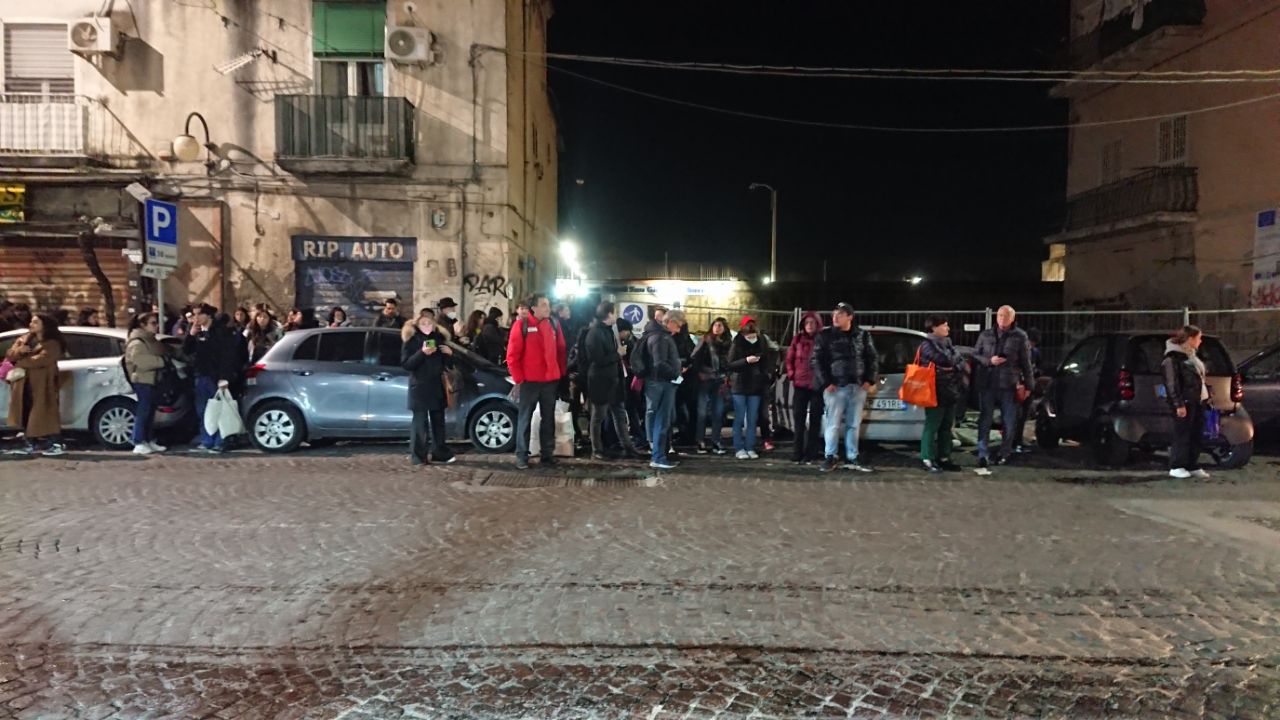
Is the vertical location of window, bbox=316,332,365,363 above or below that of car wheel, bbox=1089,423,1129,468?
above

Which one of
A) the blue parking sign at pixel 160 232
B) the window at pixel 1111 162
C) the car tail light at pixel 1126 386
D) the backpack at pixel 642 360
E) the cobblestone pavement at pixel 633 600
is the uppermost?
the window at pixel 1111 162

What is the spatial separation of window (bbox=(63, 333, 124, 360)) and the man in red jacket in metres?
5.68

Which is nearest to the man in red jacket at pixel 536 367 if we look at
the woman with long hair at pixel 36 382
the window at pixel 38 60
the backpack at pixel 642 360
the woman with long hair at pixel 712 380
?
the backpack at pixel 642 360

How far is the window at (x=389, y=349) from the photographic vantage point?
10820 mm

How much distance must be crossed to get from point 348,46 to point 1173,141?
1896cm

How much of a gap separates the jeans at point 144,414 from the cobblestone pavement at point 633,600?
1.87m

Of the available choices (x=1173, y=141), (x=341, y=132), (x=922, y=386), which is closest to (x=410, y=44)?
(x=341, y=132)

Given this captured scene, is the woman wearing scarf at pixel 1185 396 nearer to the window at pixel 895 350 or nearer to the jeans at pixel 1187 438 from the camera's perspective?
the jeans at pixel 1187 438

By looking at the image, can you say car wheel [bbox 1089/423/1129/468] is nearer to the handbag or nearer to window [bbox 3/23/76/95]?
the handbag

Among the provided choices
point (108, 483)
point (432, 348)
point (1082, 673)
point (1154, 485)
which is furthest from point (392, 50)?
point (1082, 673)

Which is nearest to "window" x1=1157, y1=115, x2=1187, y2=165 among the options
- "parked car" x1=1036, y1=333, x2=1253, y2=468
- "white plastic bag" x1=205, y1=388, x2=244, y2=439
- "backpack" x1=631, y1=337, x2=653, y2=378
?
"parked car" x1=1036, y1=333, x2=1253, y2=468

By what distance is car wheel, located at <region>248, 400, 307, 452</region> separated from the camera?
10.7m

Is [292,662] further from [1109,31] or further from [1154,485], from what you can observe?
[1109,31]

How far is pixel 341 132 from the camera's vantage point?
16516 mm
